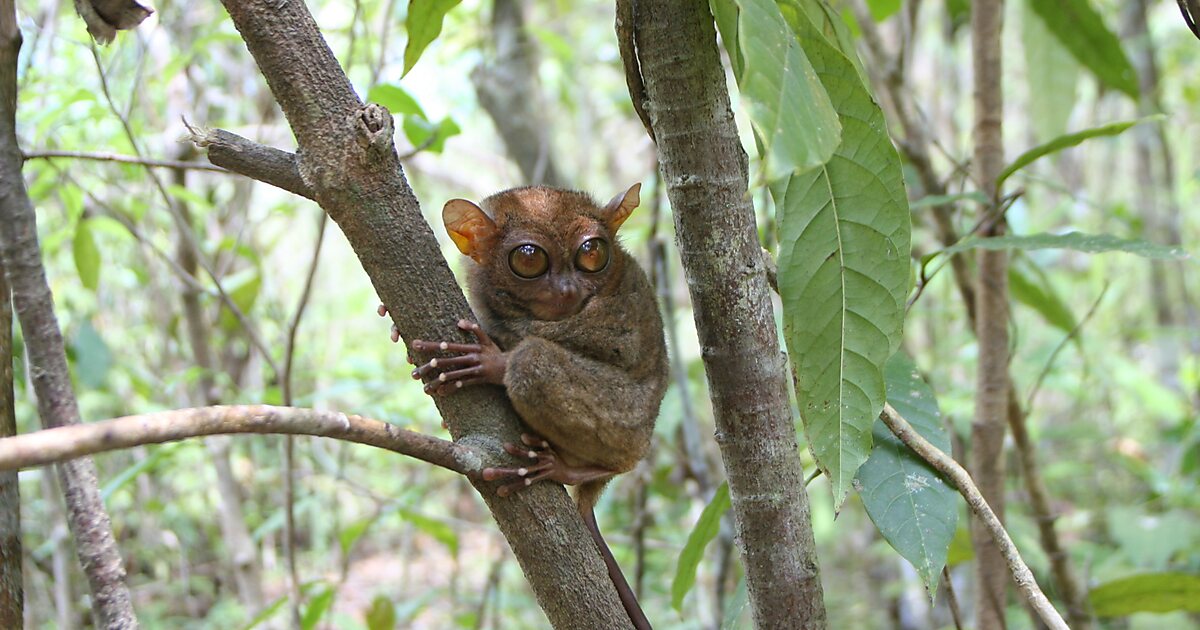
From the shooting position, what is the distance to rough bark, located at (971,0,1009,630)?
2.12 m

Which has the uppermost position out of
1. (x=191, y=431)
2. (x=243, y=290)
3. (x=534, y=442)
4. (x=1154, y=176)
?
(x=1154, y=176)

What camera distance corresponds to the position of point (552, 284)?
2.11 metres

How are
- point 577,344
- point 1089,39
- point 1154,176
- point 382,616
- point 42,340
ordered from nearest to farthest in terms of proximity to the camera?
point 42,340 < point 577,344 < point 1089,39 < point 382,616 < point 1154,176

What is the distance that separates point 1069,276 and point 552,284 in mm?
5180

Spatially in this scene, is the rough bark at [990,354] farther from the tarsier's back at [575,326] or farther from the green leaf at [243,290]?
the green leaf at [243,290]

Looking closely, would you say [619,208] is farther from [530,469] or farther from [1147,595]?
[1147,595]

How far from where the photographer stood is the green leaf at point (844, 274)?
1191 mm

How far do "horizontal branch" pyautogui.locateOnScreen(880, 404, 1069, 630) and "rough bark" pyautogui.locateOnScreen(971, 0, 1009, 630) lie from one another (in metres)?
0.72

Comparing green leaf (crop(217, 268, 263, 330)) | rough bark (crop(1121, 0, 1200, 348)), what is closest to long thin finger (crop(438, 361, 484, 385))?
green leaf (crop(217, 268, 263, 330))

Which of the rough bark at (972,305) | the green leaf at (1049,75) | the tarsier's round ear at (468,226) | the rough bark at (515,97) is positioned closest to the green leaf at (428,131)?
the tarsier's round ear at (468,226)

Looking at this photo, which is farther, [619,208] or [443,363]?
[619,208]

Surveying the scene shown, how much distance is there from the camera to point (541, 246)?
2115 mm

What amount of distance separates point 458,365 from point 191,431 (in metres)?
0.64

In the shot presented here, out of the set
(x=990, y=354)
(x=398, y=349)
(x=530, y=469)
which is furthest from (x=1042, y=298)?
(x=398, y=349)
